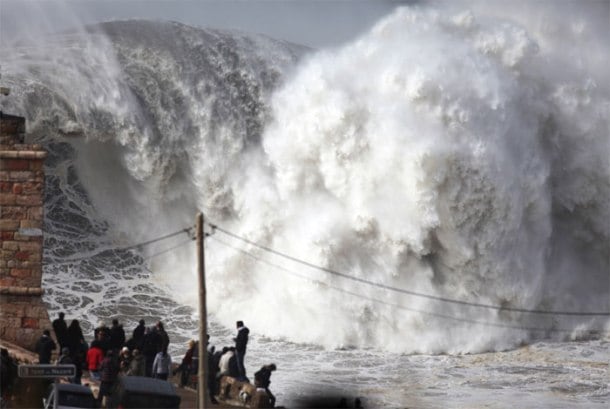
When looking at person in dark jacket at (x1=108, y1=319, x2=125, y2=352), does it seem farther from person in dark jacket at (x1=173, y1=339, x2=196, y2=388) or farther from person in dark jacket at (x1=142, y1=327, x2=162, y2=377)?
person in dark jacket at (x1=173, y1=339, x2=196, y2=388)

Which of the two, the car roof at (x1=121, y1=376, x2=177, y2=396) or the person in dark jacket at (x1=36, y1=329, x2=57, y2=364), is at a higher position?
the person in dark jacket at (x1=36, y1=329, x2=57, y2=364)

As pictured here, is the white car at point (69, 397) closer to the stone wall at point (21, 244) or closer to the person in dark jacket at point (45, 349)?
the person in dark jacket at point (45, 349)

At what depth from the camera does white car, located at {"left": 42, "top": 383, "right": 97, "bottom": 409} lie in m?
20.4

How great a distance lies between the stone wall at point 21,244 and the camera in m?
23.4

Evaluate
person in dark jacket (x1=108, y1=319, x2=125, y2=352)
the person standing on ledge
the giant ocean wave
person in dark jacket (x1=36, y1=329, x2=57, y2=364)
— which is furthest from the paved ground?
the giant ocean wave

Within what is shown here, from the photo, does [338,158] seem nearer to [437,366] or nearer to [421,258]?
[421,258]

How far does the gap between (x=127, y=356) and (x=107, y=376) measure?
5.15 feet

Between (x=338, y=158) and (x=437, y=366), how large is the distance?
665cm

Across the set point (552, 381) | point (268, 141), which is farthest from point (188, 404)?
point (268, 141)

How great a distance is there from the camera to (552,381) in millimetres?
32156

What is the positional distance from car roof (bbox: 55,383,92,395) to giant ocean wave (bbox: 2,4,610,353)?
48.1ft

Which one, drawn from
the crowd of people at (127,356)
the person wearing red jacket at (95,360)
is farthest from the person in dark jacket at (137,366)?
the person wearing red jacket at (95,360)

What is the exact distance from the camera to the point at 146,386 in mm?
21219

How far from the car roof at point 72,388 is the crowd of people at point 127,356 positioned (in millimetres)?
858
